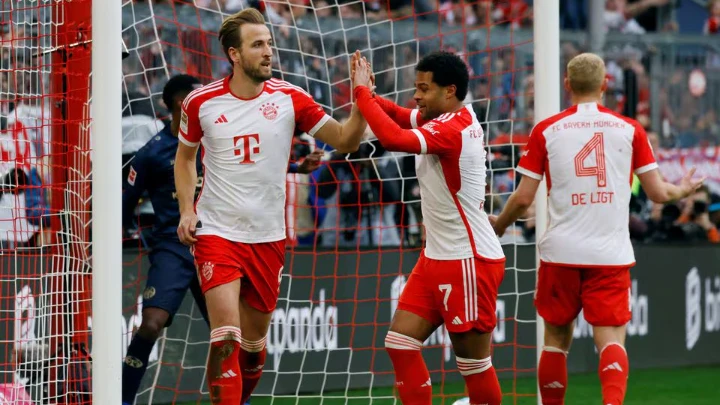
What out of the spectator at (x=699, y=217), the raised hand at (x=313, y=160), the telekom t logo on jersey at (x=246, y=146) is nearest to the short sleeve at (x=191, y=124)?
the telekom t logo on jersey at (x=246, y=146)

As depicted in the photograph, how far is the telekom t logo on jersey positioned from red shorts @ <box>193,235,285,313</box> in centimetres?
44

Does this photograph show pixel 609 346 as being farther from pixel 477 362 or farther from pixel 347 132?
pixel 347 132

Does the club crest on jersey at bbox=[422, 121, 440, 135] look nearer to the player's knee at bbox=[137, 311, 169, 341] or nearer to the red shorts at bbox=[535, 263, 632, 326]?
the red shorts at bbox=[535, 263, 632, 326]

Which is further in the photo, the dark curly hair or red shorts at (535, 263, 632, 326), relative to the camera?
red shorts at (535, 263, 632, 326)

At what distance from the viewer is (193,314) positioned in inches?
368

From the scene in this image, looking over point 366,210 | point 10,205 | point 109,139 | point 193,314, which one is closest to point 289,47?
point 366,210

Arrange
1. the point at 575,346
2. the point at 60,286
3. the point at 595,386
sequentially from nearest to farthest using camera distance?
the point at 60,286
the point at 595,386
the point at 575,346

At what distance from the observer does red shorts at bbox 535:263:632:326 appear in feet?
22.2

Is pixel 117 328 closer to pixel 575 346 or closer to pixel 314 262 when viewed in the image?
pixel 314 262

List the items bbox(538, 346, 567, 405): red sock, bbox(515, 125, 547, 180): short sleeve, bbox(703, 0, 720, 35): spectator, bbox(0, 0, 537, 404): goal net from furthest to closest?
bbox(703, 0, 720, 35): spectator < bbox(0, 0, 537, 404): goal net < bbox(538, 346, 567, 405): red sock < bbox(515, 125, 547, 180): short sleeve

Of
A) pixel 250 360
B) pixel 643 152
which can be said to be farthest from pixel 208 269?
pixel 643 152

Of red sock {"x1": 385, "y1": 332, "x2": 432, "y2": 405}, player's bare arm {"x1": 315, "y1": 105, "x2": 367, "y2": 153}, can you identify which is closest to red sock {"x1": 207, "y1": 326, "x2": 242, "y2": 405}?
red sock {"x1": 385, "y1": 332, "x2": 432, "y2": 405}

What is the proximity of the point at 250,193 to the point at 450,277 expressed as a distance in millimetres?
1129

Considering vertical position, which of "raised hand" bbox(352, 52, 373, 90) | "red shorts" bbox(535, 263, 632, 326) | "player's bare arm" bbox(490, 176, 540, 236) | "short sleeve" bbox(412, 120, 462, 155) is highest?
"raised hand" bbox(352, 52, 373, 90)
